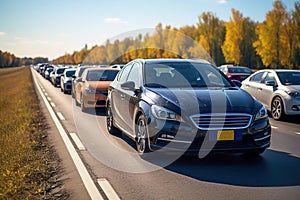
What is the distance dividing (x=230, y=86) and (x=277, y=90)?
4.89m

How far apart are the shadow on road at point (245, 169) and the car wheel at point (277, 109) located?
182 inches

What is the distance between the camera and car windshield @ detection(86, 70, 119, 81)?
14297mm

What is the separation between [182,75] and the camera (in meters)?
7.15

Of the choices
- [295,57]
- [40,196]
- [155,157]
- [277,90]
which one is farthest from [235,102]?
[295,57]

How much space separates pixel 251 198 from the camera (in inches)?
176

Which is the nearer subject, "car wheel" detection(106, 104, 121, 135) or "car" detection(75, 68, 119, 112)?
"car wheel" detection(106, 104, 121, 135)

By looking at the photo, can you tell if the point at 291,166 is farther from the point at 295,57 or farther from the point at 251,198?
the point at 295,57

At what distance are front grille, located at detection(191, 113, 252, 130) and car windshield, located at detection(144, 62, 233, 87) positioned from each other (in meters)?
1.26

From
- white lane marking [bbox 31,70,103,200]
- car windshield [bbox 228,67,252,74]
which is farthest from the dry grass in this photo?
car windshield [bbox 228,67,252,74]

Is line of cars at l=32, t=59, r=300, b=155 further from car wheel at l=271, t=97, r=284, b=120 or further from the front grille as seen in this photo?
car wheel at l=271, t=97, r=284, b=120

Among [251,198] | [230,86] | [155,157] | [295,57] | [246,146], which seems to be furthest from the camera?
[295,57]

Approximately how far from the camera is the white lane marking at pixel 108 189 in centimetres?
459

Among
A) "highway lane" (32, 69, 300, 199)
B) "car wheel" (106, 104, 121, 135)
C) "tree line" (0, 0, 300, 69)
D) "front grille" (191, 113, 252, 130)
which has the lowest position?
"highway lane" (32, 69, 300, 199)

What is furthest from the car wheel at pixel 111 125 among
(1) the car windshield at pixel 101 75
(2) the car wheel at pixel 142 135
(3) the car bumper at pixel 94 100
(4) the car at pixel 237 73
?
(4) the car at pixel 237 73
